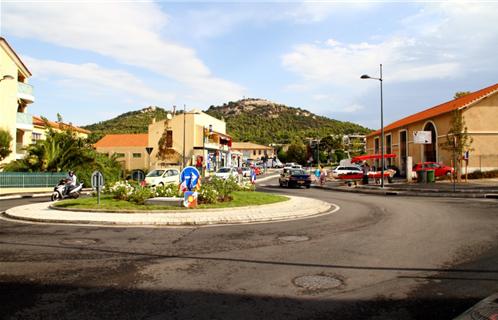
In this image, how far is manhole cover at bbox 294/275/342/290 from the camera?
5531 mm

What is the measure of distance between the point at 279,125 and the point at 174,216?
5858 inches

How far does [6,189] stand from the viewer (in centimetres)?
2608

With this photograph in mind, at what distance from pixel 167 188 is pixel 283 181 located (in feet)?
62.9

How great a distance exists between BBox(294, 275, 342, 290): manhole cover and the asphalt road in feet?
0.10

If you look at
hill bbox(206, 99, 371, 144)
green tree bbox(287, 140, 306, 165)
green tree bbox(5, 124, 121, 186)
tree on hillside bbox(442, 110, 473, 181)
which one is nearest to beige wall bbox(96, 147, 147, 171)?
green tree bbox(5, 124, 121, 186)

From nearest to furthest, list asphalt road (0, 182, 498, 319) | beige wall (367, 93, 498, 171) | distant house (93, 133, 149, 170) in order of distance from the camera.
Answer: asphalt road (0, 182, 498, 319) < beige wall (367, 93, 498, 171) < distant house (93, 133, 149, 170)

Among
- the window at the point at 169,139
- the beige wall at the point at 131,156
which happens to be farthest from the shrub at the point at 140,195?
the beige wall at the point at 131,156

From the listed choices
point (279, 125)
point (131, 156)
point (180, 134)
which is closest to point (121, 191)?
point (180, 134)

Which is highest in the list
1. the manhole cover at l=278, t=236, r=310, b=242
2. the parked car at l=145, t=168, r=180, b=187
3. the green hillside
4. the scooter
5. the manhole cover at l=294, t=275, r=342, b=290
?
the green hillside

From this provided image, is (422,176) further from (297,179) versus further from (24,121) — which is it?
(24,121)

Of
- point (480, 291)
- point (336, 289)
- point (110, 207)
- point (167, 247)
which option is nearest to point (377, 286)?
point (336, 289)

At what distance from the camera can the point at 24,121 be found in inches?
1416

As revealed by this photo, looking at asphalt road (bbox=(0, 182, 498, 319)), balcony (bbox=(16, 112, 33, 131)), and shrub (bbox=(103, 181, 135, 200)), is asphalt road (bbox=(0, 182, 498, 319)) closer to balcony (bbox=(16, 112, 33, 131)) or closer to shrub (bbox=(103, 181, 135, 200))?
shrub (bbox=(103, 181, 135, 200))

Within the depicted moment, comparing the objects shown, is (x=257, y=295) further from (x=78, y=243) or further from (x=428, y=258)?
(x=78, y=243)
